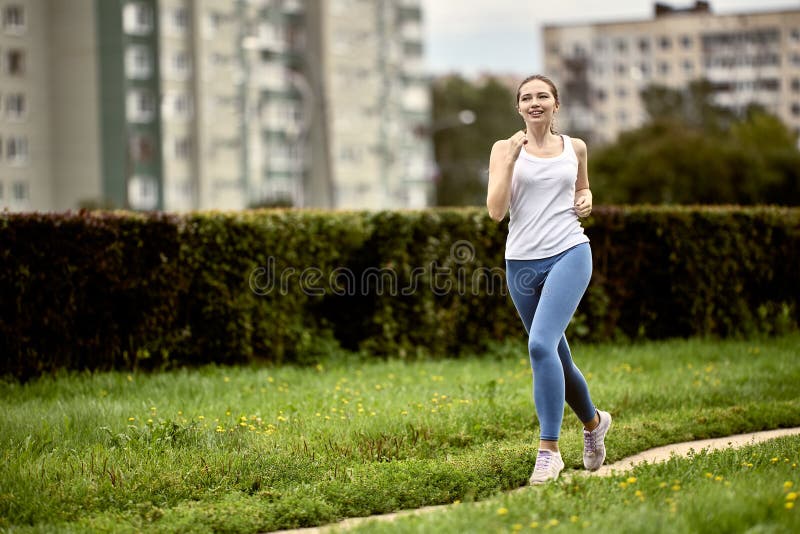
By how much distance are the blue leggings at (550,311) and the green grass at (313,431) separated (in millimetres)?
560

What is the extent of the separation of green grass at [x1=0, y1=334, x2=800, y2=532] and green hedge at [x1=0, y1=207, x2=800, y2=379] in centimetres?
51

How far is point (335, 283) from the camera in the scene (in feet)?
41.2

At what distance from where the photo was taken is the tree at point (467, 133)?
9075 cm

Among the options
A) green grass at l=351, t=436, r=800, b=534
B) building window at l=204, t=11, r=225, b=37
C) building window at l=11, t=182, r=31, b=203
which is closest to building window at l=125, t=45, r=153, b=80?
building window at l=204, t=11, r=225, b=37

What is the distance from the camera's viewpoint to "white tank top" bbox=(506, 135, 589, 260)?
652 centimetres

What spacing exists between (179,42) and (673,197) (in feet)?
143

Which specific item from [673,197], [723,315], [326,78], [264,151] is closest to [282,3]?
[326,78]

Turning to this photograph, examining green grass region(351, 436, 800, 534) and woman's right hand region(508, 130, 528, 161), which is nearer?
green grass region(351, 436, 800, 534)

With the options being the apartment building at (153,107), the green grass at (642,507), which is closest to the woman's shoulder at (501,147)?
the green grass at (642,507)

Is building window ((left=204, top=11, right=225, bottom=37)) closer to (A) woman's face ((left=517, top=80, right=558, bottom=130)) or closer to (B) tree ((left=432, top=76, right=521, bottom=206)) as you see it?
(B) tree ((left=432, top=76, right=521, bottom=206))

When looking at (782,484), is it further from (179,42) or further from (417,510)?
(179,42)

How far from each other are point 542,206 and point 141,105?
67.0 meters

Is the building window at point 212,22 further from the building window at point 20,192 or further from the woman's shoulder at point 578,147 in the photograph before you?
the woman's shoulder at point 578,147

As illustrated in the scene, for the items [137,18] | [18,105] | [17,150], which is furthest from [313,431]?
[18,105]
